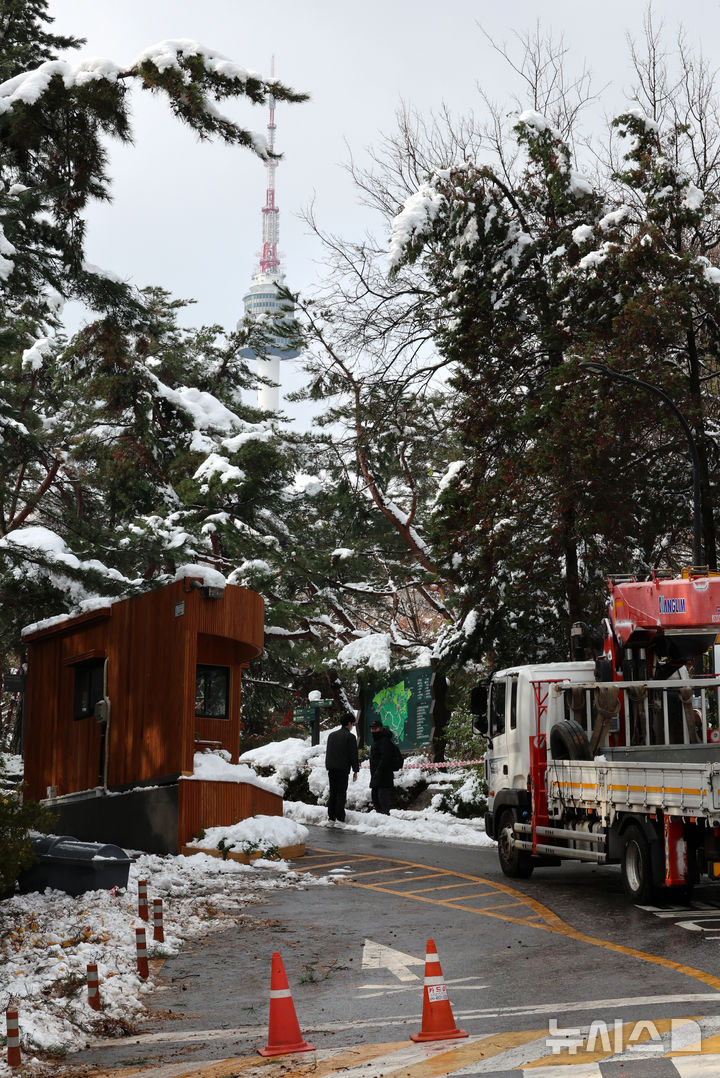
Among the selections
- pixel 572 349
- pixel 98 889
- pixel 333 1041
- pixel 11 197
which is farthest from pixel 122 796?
pixel 333 1041

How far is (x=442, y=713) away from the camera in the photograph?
102 ft

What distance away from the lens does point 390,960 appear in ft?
35.5

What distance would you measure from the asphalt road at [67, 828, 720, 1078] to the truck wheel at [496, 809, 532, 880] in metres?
0.23

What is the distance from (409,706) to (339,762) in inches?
347

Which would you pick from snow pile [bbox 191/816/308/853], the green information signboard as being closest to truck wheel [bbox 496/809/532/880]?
snow pile [bbox 191/816/308/853]

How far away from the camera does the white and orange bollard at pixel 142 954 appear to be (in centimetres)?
1005

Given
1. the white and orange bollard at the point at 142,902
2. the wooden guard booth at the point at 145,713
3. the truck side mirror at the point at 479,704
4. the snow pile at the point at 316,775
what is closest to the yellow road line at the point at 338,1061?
the white and orange bollard at the point at 142,902

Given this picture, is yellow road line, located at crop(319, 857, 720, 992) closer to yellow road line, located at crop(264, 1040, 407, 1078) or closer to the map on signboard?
yellow road line, located at crop(264, 1040, 407, 1078)

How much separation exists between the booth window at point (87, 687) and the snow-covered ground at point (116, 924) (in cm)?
318

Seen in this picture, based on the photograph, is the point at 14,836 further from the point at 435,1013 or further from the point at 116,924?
the point at 435,1013

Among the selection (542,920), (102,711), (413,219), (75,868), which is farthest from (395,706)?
(542,920)

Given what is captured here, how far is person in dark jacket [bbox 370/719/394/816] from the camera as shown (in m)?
24.0

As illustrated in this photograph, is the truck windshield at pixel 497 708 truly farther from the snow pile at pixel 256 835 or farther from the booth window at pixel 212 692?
the booth window at pixel 212 692

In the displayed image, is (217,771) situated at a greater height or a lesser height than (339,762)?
lesser
